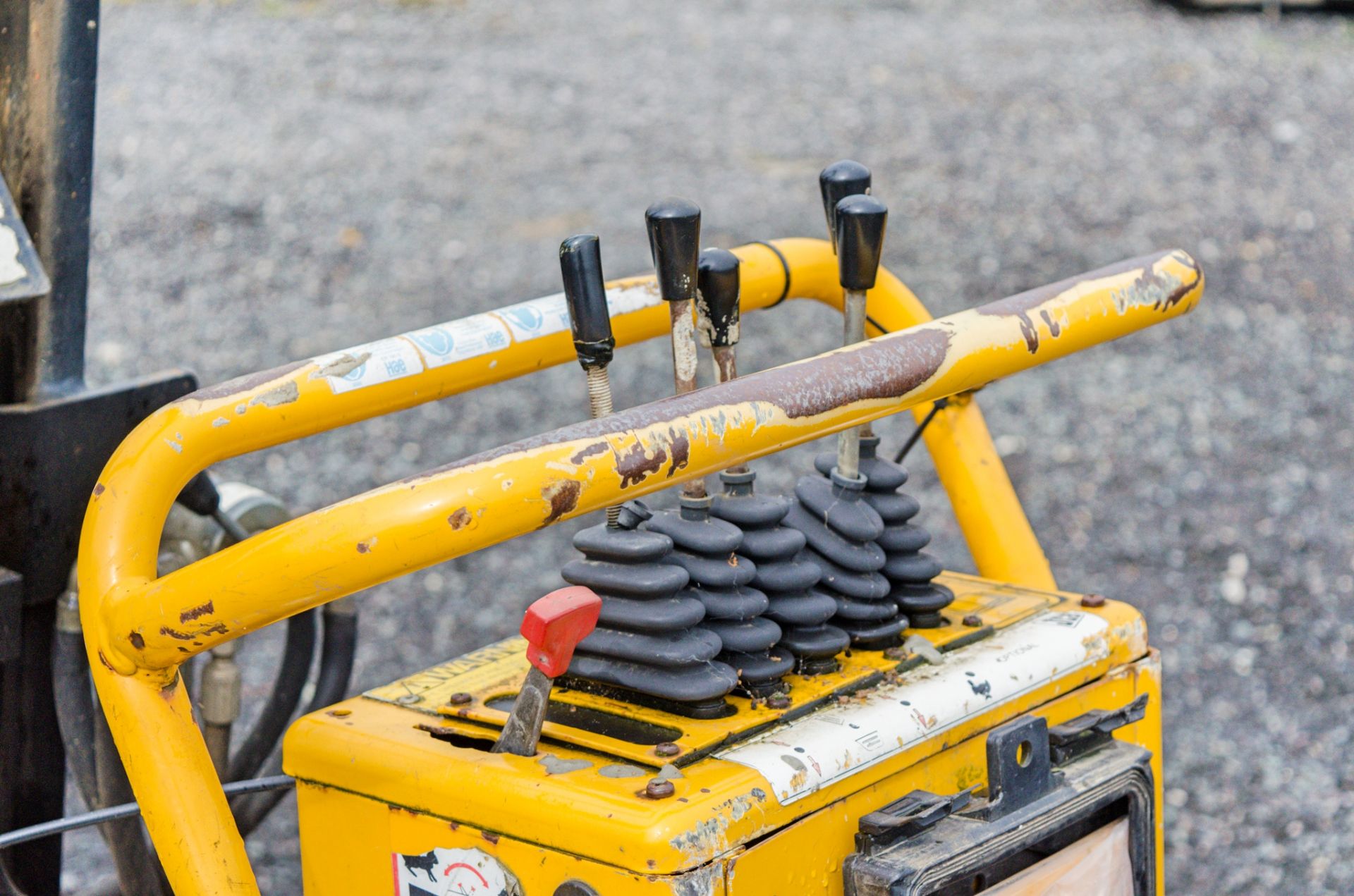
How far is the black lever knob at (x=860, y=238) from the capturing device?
1.12 m

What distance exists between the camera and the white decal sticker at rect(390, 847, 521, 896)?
1.00 metres

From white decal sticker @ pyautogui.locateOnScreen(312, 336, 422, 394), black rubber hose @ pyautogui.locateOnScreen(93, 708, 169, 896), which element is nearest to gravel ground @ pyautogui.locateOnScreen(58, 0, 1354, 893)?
black rubber hose @ pyautogui.locateOnScreen(93, 708, 169, 896)

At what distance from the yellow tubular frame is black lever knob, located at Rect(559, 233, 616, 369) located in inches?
3.1

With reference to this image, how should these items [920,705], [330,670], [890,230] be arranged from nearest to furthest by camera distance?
[920,705] < [330,670] < [890,230]

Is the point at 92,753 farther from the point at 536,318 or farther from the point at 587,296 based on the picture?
the point at 587,296

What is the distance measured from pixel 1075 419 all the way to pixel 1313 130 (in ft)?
8.09

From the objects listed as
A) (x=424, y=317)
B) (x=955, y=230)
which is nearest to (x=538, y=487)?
(x=424, y=317)

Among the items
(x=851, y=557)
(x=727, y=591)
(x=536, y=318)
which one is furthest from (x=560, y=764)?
(x=536, y=318)

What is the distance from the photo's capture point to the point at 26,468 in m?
1.25

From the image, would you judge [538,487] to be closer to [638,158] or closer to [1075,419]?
[1075,419]

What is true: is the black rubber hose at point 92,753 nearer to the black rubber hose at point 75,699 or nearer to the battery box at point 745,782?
the black rubber hose at point 75,699

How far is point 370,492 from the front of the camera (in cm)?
88

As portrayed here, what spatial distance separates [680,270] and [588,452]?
0.21 metres

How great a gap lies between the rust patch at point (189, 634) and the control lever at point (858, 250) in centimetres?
48
